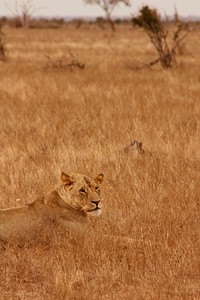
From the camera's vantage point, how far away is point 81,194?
16.3 ft

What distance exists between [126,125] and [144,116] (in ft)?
2.77

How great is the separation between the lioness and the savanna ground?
0.13 meters

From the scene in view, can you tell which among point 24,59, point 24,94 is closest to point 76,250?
point 24,94

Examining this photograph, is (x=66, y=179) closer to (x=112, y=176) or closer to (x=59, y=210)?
(x=59, y=210)

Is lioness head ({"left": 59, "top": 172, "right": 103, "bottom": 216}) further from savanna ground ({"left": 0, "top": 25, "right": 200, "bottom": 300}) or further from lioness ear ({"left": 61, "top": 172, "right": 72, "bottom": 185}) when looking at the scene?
savanna ground ({"left": 0, "top": 25, "right": 200, "bottom": 300})

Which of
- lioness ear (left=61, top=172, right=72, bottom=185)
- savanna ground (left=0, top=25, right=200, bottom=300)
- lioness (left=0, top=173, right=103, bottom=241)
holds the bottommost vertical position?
savanna ground (left=0, top=25, right=200, bottom=300)

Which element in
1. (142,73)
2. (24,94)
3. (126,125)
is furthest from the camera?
(142,73)

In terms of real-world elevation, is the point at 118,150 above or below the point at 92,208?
below

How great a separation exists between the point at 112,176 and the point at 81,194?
2.22m

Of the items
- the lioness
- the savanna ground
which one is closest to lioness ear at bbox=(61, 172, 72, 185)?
the lioness

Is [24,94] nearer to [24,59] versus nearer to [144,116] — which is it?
[144,116]

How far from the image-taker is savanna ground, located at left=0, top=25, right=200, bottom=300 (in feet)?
14.8

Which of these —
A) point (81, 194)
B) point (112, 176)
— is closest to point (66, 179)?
point (81, 194)

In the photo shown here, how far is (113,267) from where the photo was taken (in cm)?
465
